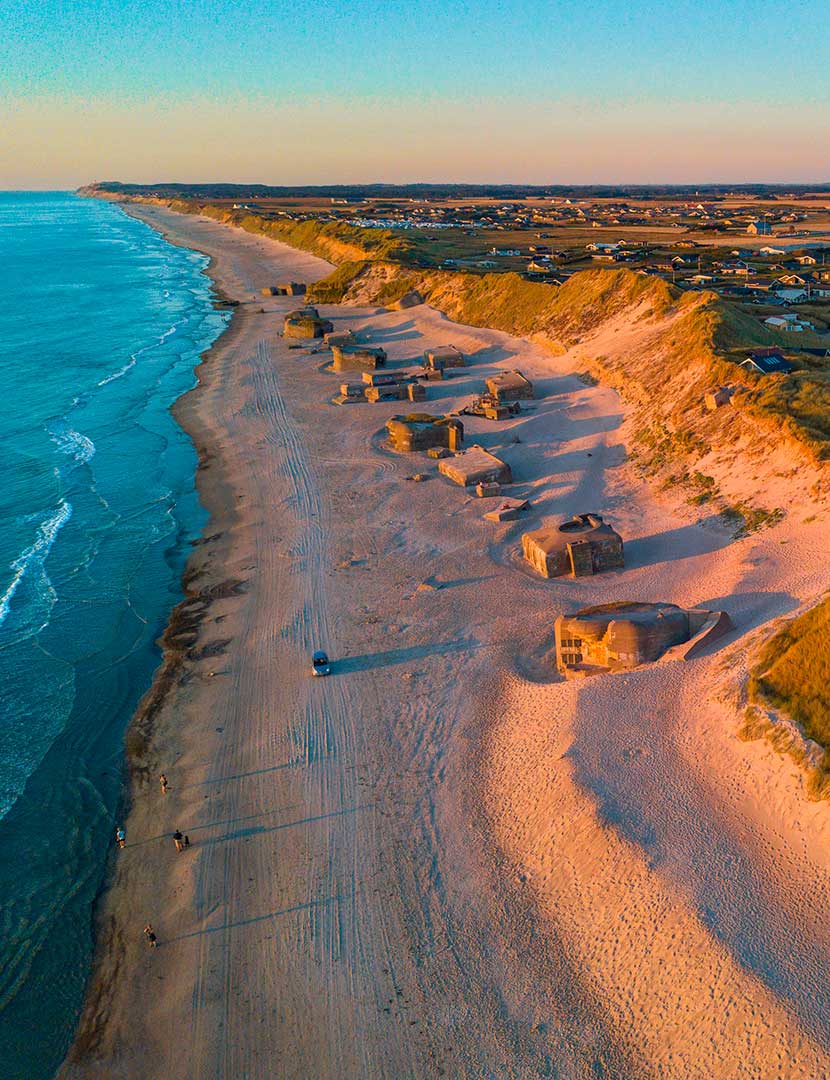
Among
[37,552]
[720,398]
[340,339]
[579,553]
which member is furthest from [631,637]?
[340,339]

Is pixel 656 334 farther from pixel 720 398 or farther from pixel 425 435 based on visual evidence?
pixel 425 435

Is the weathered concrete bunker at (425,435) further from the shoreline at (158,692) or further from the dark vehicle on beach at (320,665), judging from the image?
the dark vehicle on beach at (320,665)

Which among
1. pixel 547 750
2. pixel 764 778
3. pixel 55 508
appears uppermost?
pixel 764 778

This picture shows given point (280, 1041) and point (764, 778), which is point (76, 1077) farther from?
point (764, 778)

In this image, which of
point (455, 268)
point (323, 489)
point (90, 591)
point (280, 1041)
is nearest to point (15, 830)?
point (280, 1041)

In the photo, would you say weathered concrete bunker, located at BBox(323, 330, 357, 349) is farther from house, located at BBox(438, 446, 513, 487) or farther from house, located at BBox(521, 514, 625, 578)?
house, located at BBox(521, 514, 625, 578)

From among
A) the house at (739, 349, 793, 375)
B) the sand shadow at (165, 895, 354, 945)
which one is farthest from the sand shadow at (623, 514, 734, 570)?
the sand shadow at (165, 895, 354, 945)

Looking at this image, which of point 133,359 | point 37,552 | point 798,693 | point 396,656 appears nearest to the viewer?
point 798,693
